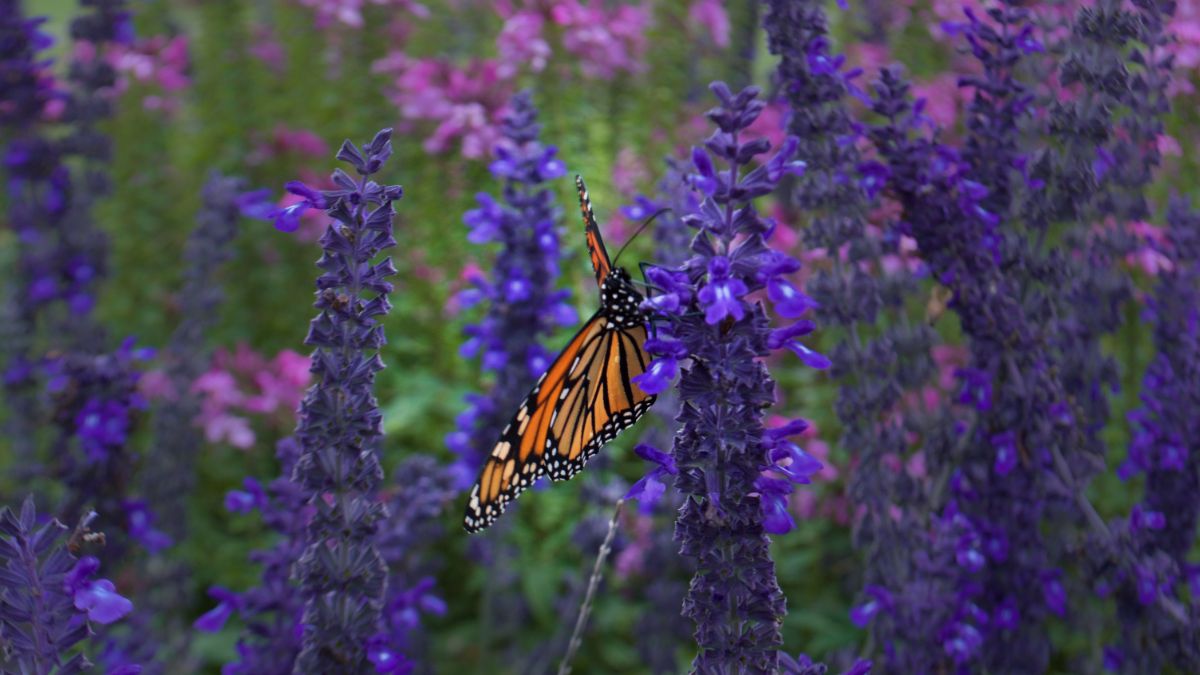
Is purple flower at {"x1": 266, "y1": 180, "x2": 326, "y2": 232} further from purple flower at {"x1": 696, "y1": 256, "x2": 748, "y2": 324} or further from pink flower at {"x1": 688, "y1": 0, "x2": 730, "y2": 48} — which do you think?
pink flower at {"x1": 688, "y1": 0, "x2": 730, "y2": 48}

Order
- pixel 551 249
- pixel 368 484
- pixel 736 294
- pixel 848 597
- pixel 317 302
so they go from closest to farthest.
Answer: pixel 736 294
pixel 317 302
pixel 368 484
pixel 551 249
pixel 848 597

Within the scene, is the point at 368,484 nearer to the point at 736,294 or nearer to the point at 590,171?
the point at 736,294

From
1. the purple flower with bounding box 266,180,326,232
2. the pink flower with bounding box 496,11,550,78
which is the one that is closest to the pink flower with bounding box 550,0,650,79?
the pink flower with bounding box 496,11,550,78

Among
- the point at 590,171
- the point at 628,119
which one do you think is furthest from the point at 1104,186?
the point at 628,119

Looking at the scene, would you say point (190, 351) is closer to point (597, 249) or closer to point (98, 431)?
point (98, 431)

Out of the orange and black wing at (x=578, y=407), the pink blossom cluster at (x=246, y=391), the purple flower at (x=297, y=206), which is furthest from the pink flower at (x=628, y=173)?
the purple flower at (x=297, y=206)

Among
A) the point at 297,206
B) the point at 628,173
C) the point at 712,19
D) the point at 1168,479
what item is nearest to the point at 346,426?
the point at 297,206
